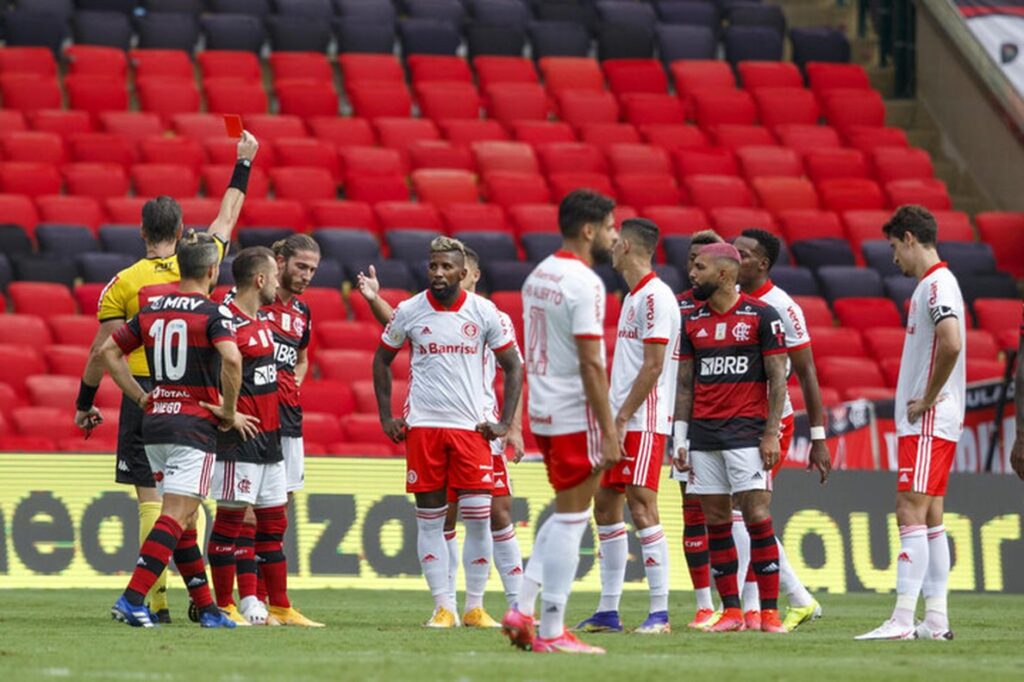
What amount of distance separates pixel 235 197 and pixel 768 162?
12.2 m

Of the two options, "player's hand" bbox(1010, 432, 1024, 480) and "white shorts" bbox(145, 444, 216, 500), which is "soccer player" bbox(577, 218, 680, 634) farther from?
"white shorts" bbox(145, 444, 216, 500)

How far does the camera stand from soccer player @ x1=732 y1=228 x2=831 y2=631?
10750 mm

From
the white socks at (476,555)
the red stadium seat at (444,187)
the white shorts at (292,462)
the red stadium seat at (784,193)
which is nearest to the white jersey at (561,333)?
the white socks at (476,555)

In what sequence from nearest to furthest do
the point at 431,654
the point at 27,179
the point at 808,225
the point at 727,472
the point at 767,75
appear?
the point at 431,654 < the point at 727,472 < the point at 27,179 < the point at 808,225 < the point at 767,75

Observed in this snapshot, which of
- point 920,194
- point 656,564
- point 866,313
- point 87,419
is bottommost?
point 656,564

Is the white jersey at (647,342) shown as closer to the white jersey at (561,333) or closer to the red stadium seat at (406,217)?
the white jersey at (561,333)

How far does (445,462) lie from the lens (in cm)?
1059

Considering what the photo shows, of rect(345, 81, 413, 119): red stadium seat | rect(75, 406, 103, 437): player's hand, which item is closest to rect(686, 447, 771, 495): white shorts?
rect(75, 406, 103, 437): player's hand

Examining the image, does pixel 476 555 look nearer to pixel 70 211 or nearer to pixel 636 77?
pixel 70 211

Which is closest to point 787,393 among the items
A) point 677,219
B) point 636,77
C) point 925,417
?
point 925,417

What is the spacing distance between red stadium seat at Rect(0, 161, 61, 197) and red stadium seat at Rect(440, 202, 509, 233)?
4167 mm

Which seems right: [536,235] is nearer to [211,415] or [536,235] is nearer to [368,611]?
[368,611]

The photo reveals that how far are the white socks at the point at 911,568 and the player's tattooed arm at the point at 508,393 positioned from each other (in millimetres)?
2235

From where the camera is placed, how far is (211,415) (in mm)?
10086
